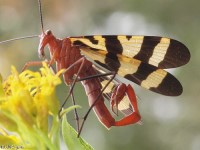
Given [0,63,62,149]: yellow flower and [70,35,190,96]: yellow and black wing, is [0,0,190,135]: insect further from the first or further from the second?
[0,63,62,149]: yellow flower

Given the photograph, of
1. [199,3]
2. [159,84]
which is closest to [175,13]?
[199,3]

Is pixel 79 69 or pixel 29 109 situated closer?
pixel 29 109

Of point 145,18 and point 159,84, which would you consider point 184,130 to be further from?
point 159,84

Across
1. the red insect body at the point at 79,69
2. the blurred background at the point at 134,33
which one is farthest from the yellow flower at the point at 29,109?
the blurred background at the point at 134,33

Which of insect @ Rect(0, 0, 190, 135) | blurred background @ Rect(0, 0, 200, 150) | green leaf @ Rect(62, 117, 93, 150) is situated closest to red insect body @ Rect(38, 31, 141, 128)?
insect @ Rect(0, 0, 190, 135)

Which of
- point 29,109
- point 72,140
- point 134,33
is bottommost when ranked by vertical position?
point 72,140

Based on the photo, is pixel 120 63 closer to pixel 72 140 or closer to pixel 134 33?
pixel 72 140


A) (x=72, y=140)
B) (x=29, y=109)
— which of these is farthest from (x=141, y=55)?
(x=29, y=109)
